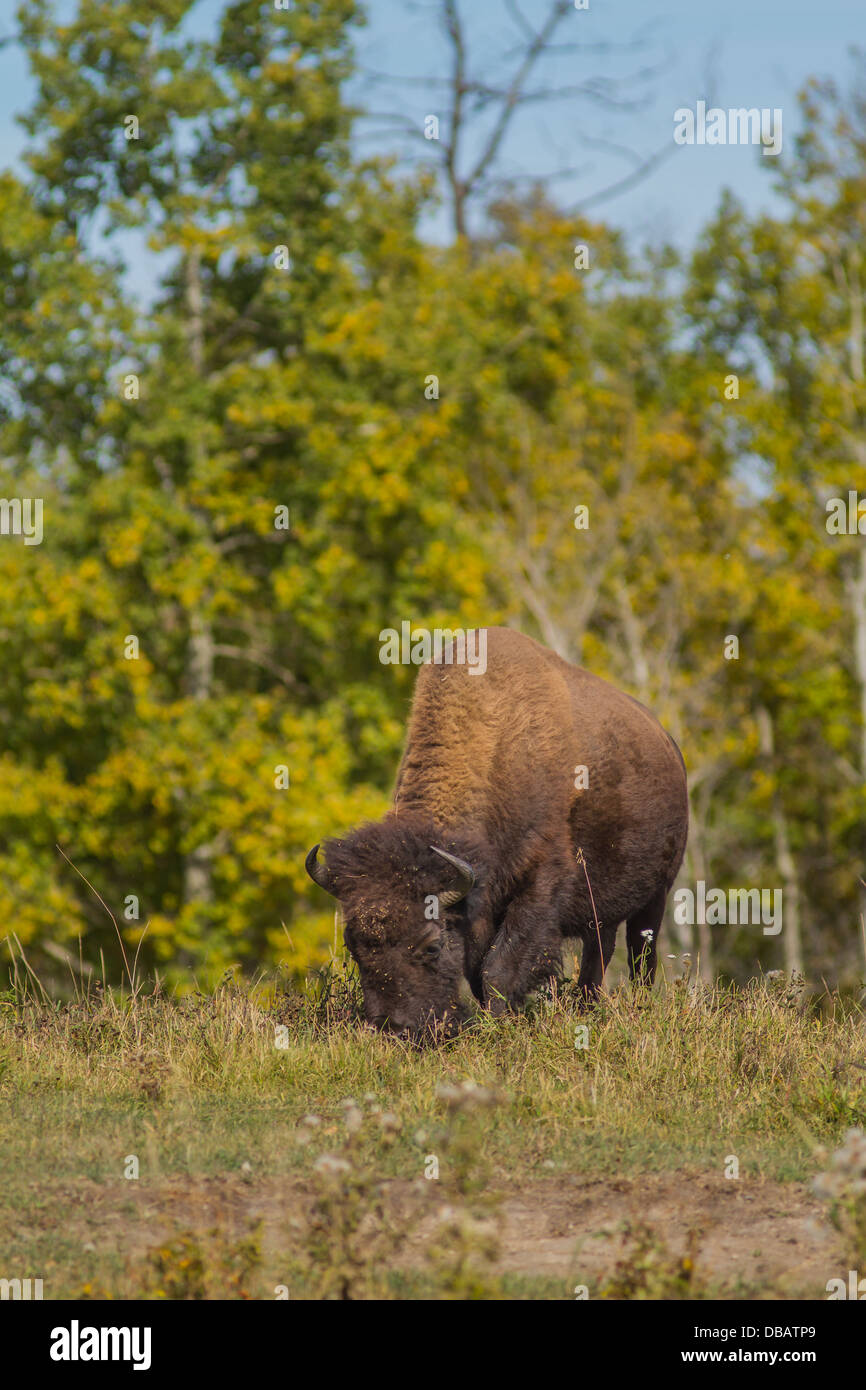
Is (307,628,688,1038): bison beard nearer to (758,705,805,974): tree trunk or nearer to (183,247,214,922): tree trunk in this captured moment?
(183,247,214,922): tree trunk

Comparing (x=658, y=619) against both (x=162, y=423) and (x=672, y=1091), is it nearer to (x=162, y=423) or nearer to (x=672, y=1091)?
(x=162, y=423)

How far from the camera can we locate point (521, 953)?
8.16 metres

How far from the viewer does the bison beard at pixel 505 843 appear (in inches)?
290

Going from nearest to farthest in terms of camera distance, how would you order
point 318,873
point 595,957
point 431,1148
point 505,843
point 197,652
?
point 431,1148 → point 318,873 → point 505,843 → point 595,957 → point 197,652

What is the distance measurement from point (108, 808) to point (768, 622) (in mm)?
15306

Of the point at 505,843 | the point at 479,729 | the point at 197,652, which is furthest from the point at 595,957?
the point at 197,652

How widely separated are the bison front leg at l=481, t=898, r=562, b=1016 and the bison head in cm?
54

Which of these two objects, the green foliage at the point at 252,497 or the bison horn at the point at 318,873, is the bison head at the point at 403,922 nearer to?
the bison horn at the point at 318,873

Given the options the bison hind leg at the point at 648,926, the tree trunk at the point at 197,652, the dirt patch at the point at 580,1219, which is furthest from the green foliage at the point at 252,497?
the dirt patch at the point at 580,1219

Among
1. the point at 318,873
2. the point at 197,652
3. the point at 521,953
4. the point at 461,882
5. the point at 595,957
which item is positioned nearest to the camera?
the point at 461,882

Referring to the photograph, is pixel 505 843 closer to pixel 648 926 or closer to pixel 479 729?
pixel 479 729

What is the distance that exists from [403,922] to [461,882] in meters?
0.42

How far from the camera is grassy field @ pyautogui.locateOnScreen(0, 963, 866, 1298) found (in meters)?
4.70
